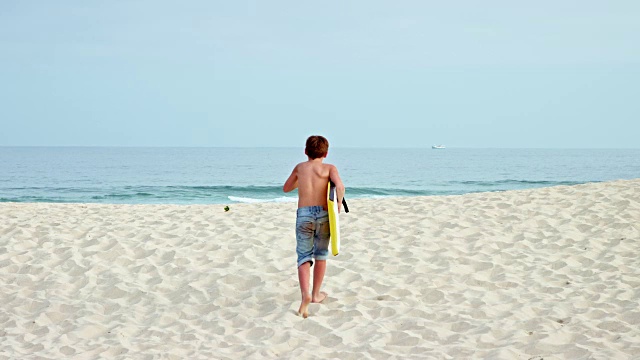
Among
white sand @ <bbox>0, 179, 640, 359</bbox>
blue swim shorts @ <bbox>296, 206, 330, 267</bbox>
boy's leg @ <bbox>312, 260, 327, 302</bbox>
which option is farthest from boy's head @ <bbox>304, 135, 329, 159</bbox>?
white sand @ <bbox>0, 179, 640, 359</bbox>

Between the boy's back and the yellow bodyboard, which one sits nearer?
the yellow bodyboard

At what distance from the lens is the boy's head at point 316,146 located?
5207 millimetres

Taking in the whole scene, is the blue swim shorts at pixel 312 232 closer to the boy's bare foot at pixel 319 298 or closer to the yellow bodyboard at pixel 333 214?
the yellow bodyboard at pixel 333 214

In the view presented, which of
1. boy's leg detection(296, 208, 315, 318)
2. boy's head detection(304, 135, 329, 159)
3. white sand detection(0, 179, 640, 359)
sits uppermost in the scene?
boy's head detection(304, 135, 329, 159)

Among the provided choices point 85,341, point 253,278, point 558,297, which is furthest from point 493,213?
point 85,341

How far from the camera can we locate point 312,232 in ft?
17.4

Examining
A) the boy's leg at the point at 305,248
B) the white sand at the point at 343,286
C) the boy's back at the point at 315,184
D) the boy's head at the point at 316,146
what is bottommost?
the white sand at the point at 343,286

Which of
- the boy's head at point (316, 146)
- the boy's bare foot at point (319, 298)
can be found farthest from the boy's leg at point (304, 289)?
the boy's head at point (316, 146)

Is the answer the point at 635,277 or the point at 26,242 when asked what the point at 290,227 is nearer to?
the point at 26,242

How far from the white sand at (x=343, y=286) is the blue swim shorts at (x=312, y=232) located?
479mm

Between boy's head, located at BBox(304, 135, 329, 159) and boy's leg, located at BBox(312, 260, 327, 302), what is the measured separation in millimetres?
847

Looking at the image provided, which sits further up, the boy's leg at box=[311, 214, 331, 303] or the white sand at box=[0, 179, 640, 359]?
the boy's leg at box=[311, 214, 331, 303]

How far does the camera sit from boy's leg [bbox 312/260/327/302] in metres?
5.39

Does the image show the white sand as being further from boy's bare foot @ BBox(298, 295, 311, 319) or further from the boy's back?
the boy's back
